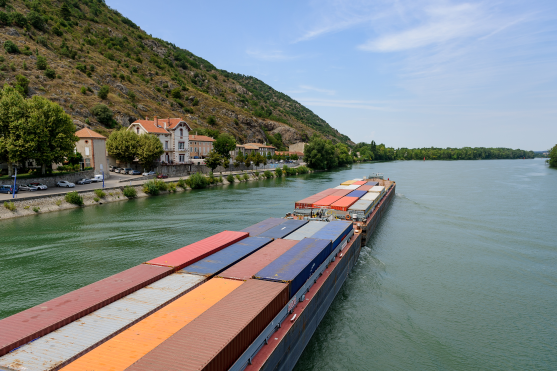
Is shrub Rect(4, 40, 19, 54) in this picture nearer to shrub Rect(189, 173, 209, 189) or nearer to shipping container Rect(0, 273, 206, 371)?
shrub Rect(189, 173, 209, 189)

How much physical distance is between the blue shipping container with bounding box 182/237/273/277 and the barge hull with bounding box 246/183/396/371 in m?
3.85

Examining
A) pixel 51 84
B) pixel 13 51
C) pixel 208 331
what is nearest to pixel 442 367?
pixel 208 331

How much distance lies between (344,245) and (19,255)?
24476 mm

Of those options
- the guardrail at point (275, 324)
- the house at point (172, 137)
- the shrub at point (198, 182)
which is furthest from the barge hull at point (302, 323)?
the house at point (172, 137)

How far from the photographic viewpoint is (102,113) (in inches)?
3393

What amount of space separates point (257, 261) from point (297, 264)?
2088 mm

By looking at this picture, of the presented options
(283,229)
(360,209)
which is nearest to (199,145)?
(360,209)

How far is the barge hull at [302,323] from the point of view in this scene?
10297 mm

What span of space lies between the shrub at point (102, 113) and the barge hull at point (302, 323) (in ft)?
285

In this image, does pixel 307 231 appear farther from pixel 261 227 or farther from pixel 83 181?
pixel 83 181

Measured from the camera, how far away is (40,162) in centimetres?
4469

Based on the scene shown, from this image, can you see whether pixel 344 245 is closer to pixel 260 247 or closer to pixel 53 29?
pixel 260 247

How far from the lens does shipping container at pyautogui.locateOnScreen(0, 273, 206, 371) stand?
7795 mm

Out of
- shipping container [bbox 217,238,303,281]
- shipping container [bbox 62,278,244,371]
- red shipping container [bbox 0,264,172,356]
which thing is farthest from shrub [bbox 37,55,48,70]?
shipping container [bbox 62,278,244,371]
